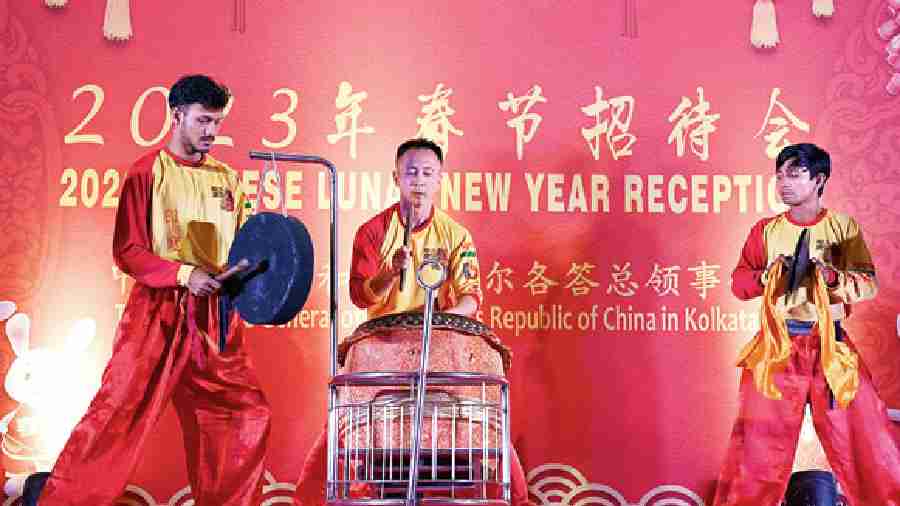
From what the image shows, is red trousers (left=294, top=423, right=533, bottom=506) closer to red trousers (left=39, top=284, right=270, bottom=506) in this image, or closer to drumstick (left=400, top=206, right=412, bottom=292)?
red trousers (left=39, top=284, right=270, bottom=506)

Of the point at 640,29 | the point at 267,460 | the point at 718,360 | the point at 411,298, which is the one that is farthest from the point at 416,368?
the point at 640,29

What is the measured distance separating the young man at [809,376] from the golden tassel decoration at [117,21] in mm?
3274

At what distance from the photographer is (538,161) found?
277 inches

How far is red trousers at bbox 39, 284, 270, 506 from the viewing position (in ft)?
19.1

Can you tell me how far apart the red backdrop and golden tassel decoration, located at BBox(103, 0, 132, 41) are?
5 centimetres

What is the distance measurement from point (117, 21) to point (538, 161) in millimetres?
2215

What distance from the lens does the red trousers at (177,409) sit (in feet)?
19.1

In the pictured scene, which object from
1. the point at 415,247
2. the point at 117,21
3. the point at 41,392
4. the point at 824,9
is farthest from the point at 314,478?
the point at 824,9

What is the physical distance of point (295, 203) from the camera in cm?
692

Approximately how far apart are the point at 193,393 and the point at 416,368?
116cm

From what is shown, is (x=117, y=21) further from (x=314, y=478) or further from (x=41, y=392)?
(x=314, y=478)

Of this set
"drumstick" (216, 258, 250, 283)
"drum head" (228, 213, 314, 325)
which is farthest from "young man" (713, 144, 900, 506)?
"drumstick" (216, 258, 250, 283)

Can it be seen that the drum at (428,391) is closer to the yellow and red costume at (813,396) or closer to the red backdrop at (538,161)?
the red backdrop at (538,161)

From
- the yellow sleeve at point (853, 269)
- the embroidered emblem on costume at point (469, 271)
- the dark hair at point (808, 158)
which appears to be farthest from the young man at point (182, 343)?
the yellow sleeve at point (853, 269)
